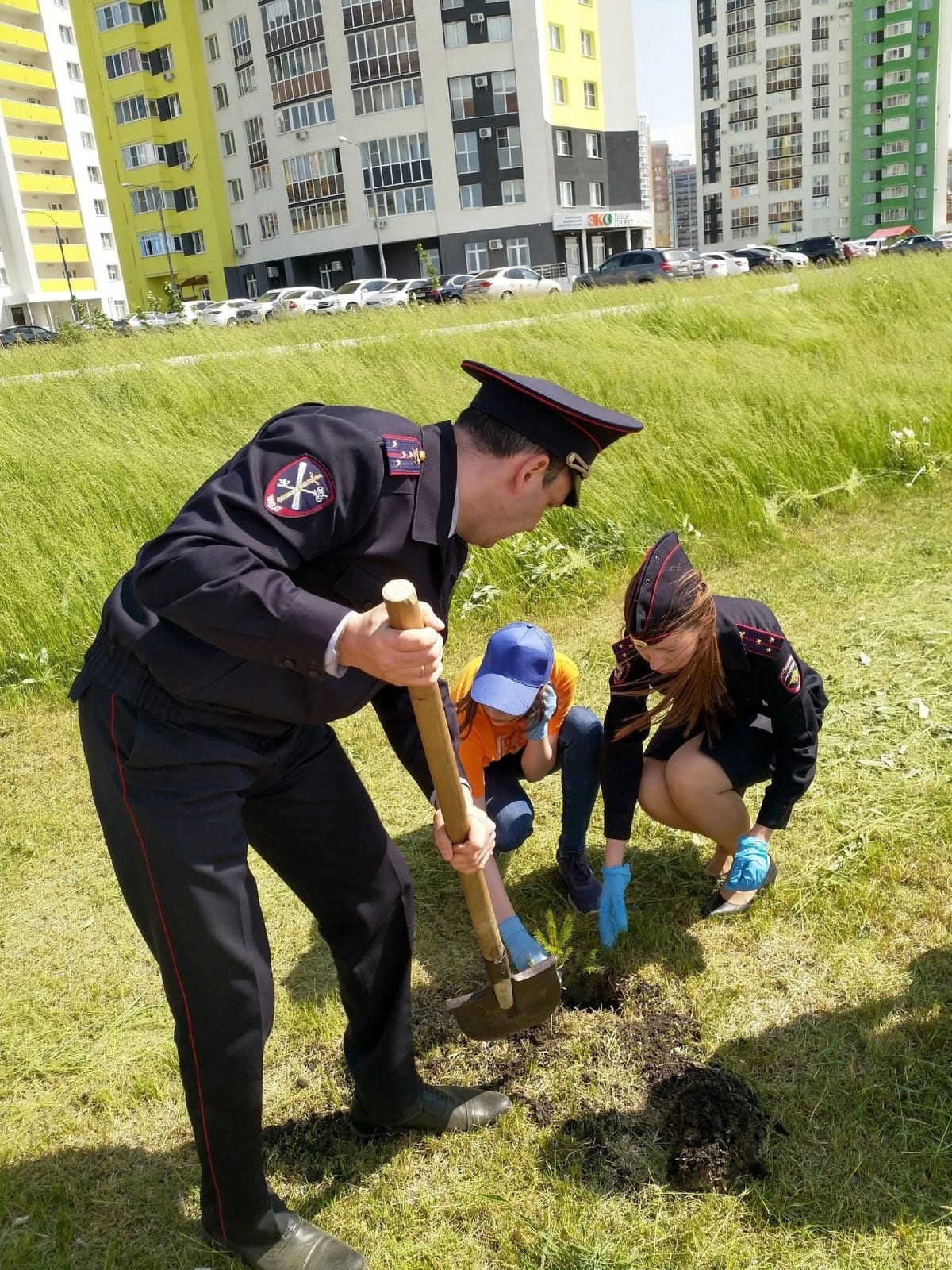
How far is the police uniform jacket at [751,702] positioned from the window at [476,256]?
3935 centimetres

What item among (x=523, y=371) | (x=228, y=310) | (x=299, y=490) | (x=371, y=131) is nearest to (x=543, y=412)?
(x=299, y=490)

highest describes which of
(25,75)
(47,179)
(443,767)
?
(25,75)

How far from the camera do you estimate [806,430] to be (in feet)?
22.0

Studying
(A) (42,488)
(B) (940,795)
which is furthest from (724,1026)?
(A) (42,488)

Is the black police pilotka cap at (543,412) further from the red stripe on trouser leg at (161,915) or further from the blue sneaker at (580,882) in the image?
the blue sneaker at (580,882)

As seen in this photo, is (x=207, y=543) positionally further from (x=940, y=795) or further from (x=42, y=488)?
(x=42, y=488)

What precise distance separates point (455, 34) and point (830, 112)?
35339 mm

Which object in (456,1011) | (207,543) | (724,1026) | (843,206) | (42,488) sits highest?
(843,206)

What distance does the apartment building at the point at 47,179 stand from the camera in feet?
144

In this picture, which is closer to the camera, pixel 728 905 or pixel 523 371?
pixel 728 905

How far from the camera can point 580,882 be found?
9.63 feet

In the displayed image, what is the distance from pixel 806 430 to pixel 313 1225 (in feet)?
20.0

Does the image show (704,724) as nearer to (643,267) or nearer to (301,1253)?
(301,1253)

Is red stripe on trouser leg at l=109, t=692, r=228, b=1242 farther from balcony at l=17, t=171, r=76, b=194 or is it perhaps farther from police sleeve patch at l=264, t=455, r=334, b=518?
balcony at l=17, t=171, r=76, b=194
